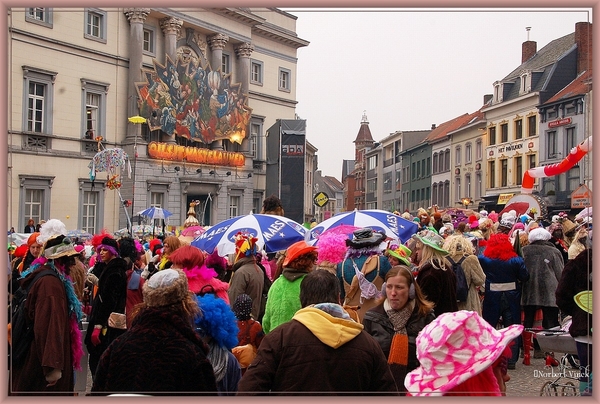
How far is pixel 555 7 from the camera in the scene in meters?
4.49

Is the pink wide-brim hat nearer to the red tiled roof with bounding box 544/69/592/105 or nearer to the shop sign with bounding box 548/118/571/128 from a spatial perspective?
the red tiled roof with bounding box 544/69/592/105

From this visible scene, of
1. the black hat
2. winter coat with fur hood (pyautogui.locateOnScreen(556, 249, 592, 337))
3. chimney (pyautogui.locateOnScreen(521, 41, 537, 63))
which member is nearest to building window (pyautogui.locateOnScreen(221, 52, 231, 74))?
the black hat

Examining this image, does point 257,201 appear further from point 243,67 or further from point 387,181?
point 387,181

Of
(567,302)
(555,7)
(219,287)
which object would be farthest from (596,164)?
(219,287)

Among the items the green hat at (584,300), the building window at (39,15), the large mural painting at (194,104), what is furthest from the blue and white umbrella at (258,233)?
the building window at (39,15)

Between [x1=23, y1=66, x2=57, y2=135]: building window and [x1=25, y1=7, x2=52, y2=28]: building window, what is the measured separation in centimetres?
51

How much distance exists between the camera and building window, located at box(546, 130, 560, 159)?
21.3ft

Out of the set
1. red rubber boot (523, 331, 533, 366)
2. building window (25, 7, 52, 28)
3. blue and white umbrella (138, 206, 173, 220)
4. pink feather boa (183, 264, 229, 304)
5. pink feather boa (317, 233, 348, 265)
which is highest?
building window (25, 7, 52, 28)

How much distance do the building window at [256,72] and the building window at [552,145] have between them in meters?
3.76

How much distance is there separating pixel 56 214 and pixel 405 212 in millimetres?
8396

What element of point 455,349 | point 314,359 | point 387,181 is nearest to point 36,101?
point 314,359

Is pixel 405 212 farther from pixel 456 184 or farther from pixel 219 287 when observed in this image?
pixel 219 287

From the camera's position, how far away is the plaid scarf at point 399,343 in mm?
4980

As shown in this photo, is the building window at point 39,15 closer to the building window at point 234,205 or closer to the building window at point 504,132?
the building window at point 504,132
